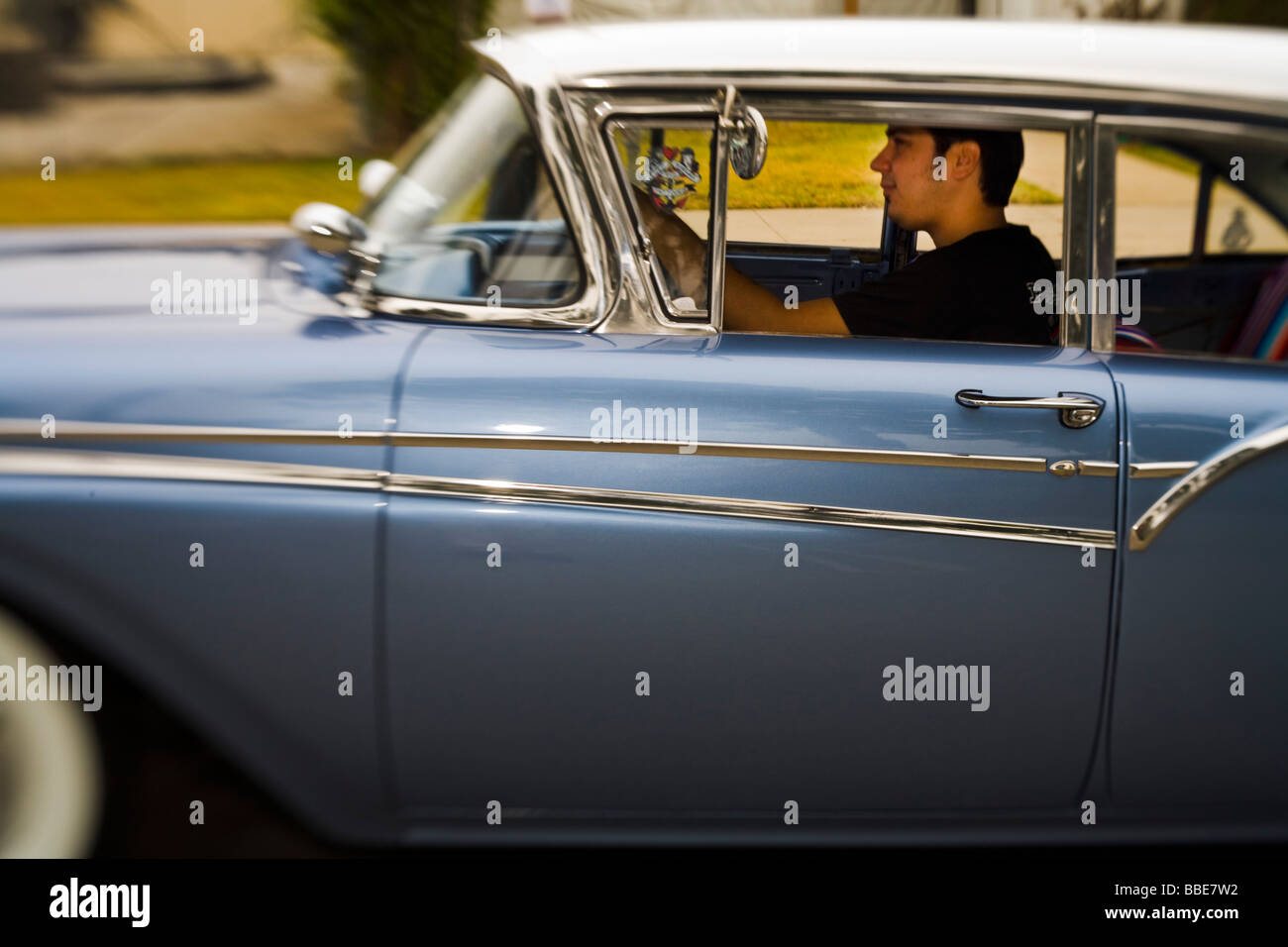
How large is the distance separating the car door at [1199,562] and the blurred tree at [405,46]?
25.1 ft

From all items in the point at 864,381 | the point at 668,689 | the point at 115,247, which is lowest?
the point at 668,689

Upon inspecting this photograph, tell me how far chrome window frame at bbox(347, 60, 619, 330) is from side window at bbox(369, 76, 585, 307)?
2 cm

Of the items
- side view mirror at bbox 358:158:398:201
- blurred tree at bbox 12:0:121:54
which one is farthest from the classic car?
blurred tree at bbox 12:0:121:54

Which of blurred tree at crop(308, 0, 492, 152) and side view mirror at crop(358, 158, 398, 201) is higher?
blurred tree at crop(308, 0, 492, 152)

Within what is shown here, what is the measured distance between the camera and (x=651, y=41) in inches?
91.7

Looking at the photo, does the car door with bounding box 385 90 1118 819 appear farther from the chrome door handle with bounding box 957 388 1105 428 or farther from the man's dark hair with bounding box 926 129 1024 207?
the man's dark hair with bounding box 926 129 1024 207

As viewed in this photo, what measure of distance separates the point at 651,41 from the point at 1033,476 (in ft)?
3.40

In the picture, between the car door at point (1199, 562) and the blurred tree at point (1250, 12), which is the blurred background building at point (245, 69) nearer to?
the blurred tree at point (1250, 12)

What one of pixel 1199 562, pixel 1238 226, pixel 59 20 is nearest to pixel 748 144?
pixel 1199 562

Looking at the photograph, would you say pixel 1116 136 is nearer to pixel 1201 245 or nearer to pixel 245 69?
pixel 1201 245

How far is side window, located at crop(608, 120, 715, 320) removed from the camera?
2.27m
